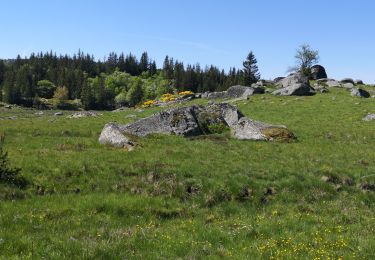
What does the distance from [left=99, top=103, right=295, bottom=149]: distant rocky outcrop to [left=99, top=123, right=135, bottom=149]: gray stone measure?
2.65 m

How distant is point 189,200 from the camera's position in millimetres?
18594

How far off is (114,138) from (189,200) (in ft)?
36.9

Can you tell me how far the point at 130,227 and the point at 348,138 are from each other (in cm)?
2826

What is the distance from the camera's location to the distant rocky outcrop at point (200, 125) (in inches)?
1348

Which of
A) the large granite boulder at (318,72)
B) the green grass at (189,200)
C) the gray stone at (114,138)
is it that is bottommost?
the green grass at (189,200)

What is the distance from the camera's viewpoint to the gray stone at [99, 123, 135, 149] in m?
27.4

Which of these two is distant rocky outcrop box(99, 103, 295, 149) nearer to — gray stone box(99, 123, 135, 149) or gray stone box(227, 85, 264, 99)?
gray stone box(99, 123, 135, 149)

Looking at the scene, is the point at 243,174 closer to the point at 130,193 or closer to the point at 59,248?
the point at 130,193

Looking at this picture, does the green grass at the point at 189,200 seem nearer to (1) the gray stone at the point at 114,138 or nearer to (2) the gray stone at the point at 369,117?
(1) the gray stone at the point at 114,138

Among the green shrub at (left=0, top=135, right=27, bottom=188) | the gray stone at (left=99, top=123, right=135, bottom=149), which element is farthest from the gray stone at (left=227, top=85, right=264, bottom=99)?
the green shrub at (left=0, top=135, right=27, bottom=188)

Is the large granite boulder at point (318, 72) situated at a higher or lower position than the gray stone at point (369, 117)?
higher

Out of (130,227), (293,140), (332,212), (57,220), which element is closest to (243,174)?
(332,212)

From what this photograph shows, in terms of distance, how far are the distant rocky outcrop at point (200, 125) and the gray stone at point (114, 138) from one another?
8.70ft

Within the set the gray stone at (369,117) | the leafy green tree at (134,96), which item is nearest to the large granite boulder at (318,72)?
the gray stone at (369,117)
